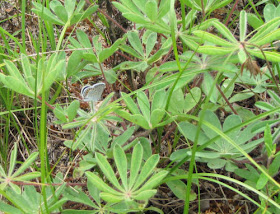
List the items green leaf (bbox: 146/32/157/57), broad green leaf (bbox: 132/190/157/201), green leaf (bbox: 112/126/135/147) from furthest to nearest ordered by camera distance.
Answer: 1. green leaf (bbox: 146/32/157/57)
2. green leaf (bbox: 112/126/135/147)
3. broad green leaf (bbox: 132/190/157/201)

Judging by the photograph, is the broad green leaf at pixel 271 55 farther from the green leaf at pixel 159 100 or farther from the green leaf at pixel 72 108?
the green leaf at pixel 72 108

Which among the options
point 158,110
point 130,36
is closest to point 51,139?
point 130,36

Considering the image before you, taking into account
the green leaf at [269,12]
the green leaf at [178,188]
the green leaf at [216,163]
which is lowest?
the green leaf at [178,188]

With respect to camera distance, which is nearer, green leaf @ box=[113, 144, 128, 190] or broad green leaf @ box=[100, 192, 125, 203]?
broad green leaf @ box=[100, 192, 125, 203]

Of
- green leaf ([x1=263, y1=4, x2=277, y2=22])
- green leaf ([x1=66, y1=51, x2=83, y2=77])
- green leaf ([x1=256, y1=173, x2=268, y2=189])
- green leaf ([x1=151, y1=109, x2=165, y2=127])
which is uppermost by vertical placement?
green leaf ([x1=263, y1=4, x2=277, y2=22])

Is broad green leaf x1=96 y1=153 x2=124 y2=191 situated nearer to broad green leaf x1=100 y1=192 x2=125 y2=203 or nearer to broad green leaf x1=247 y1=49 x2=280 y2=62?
broad green leaf x1=100 y1=192 x2=125 y2=203

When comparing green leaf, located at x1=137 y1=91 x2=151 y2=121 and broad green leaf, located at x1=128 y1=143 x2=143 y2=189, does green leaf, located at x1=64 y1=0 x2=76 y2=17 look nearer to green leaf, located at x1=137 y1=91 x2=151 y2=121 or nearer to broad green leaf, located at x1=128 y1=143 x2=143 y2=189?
green leaf, located at x1=137 y1=91 x2=151 y2=121

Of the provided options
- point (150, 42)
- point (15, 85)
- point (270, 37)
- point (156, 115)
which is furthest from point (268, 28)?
point (15, 85)

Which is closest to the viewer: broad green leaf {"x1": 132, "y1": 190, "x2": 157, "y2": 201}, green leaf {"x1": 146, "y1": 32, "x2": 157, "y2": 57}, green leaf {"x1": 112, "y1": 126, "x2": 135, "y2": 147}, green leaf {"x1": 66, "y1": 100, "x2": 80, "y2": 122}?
broad green leaf {"x1": 132, "y1": 190, "x2": 157, "y2": 201}

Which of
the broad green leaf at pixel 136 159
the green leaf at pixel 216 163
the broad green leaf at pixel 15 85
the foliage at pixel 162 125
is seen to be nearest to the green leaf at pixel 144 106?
the foliage at pixel 162 125

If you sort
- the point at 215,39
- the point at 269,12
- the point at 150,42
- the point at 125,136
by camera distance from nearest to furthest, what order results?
the point at 215,39
the point at 125,136
the point at 269,12
the point at 150,42

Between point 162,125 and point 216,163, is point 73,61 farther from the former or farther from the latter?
point 216,163

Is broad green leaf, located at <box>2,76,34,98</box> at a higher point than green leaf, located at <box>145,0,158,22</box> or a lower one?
lower

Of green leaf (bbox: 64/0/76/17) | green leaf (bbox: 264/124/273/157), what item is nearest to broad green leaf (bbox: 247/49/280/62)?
green leaf (bbox: 264/124/273/157)
